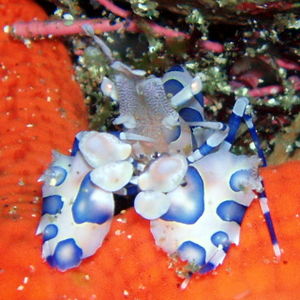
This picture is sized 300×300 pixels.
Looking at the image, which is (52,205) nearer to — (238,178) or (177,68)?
(238,178)

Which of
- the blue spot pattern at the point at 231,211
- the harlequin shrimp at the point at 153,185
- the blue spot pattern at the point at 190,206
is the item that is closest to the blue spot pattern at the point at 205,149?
the harlequin shrimp at the point at 153,185

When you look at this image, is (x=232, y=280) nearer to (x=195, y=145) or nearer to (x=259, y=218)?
(x=259, y=218)

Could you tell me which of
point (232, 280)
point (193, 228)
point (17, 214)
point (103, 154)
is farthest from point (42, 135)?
point (232, 280)

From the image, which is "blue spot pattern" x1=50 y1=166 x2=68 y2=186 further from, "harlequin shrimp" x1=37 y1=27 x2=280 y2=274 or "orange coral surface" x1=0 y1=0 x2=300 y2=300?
"orange coral surface" x1=0 y1=0 x2=300 y2=300

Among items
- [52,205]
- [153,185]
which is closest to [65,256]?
[52,205]

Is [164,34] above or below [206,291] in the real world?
above

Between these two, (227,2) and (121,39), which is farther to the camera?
(121,39)
